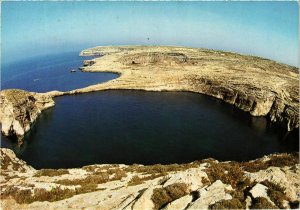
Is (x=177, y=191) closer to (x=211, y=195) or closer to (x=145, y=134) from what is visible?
(x=211, y=195)

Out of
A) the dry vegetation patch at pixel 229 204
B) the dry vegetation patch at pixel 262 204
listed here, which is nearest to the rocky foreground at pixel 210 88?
the dry vegetation patch at pixel 262 204

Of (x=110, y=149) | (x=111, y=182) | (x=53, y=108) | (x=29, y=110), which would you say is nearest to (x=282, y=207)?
(x=111, y=182)

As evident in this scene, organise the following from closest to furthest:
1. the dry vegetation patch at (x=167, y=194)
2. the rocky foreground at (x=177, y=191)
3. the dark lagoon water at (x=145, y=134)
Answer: the rocky foreground at (x=177, y=191), the dry vegetation patch at (x=167, y=194), the dark lagoon water at (x=145, y=134)

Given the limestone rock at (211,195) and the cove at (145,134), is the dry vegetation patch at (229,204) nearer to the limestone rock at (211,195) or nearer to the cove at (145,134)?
the limestone rock at (211,195)

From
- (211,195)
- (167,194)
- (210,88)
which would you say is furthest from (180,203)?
(210,88)

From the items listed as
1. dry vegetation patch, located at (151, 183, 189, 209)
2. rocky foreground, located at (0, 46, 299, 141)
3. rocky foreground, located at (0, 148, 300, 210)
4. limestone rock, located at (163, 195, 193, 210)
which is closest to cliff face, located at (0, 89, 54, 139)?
rocky foreground, located at (0, 46, 299, 141)

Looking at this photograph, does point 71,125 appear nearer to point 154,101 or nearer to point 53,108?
point 53,108
